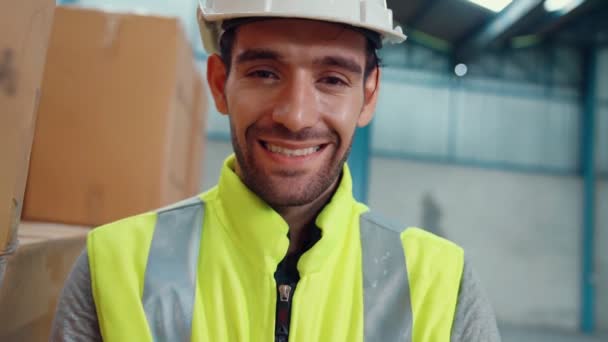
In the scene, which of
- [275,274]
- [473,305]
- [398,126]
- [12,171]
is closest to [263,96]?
[275,274]

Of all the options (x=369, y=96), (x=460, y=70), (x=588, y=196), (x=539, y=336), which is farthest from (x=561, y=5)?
(x=369, y=96)

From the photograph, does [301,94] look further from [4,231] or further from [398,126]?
[398,126]

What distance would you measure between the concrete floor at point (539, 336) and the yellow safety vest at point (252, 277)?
690 centimetres

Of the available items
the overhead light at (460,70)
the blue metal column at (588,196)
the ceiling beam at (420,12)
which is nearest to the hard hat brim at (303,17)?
the ceiling beam at (420,12)

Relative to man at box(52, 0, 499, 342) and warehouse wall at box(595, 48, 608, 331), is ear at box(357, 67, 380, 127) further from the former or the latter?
warehouse wall at box(595, 48, 608, 331)

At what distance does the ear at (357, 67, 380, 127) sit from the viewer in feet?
4.13

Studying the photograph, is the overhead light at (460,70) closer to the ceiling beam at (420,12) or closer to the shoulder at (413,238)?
the ceiling beam at (420,12)

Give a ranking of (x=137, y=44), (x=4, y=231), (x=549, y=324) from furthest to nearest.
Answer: (x=549, y=324)
(x=137, y=44)
(x=4, y=231)

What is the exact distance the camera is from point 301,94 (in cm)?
107

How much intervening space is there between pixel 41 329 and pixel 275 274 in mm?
604

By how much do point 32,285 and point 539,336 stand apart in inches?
324

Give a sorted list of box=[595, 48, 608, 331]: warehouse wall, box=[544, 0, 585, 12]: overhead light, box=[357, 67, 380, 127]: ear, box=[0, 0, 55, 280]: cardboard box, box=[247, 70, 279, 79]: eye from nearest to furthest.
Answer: box=[0, 0, 55, 280]: cardboard box < box=[247, 70, 279, 79]: eye < box=[357, 67, 380, 127]: ear < box=[544, 0, 585, 12]: overhead light < box=[595, 48, 608, 331]: warehouse wall

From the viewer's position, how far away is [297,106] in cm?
106

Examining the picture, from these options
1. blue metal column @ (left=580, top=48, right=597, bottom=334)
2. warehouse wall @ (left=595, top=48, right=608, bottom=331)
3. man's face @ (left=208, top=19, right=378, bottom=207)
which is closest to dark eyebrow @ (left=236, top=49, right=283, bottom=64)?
man's face @ (left=208, top=19, right=378, bottom=207)
